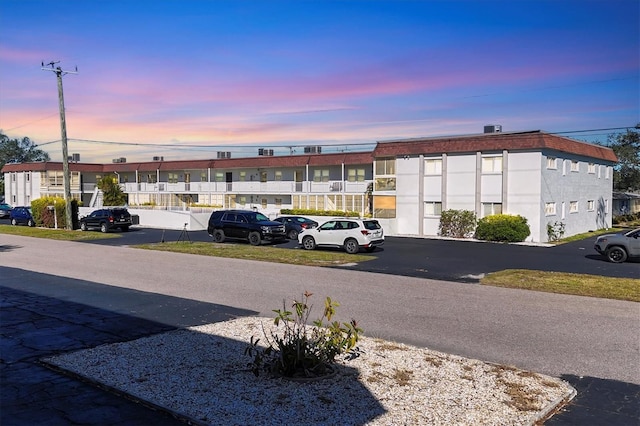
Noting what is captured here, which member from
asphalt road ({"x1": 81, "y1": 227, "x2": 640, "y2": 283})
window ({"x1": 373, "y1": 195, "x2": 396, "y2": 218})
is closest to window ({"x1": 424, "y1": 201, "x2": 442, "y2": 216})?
window ({"x1": 373, "y1": 195, "x2": 396, "y2": 218})

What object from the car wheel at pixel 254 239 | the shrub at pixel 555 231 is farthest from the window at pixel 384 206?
the car wheel at pixel 254 239

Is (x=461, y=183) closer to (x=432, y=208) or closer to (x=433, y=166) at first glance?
(x=433, y=166)

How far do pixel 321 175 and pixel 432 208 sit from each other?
18.2 meters

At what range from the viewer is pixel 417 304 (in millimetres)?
12898

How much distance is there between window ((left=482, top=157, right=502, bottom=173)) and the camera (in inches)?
1261

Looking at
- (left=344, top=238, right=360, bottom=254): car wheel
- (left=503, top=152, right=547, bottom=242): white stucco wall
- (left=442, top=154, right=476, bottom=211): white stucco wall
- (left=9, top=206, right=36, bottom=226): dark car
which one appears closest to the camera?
(left=344, top=238, right=360, bottom=254): car wheel

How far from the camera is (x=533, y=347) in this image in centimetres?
912

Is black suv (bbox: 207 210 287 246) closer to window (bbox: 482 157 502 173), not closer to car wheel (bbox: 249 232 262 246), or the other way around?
car wheel (bbox: 249 232 262 246)

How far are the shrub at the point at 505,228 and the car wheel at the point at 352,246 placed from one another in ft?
31.4

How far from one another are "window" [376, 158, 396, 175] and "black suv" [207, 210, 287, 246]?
9951mm

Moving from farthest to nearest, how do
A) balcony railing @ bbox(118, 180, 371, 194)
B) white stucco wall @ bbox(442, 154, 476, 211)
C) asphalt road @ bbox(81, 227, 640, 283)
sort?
balcony railing @ bbox(118, 180, 371, 194) → white stucco wall @ bbox(442, 154, 476, 211) → asphalt road @ bbox(81, 227, 640, 283)

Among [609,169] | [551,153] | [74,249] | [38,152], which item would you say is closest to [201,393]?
[74,249]

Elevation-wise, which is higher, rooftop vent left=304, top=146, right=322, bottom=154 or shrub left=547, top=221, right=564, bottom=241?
rooftop vent left=304, top=146, right=322, bottom=154

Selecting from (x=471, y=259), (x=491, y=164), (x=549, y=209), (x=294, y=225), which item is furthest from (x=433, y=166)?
(x=471, y=259)
